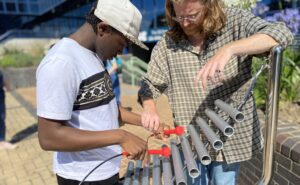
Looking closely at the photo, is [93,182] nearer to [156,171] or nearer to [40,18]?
[156,171]

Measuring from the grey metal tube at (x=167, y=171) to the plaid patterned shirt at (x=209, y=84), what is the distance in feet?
1.69

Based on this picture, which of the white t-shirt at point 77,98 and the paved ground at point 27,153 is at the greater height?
the white t-shirt at point 77,98

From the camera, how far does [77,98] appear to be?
1.56 m

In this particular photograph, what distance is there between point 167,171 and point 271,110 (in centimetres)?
54

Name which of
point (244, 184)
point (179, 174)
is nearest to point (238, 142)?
point (179, 174)

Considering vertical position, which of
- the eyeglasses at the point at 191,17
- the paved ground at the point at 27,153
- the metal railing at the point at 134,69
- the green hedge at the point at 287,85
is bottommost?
the metal railing at the point at 134,69

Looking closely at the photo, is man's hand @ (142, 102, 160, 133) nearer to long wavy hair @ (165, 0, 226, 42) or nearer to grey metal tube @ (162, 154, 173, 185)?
grey metal tube @ (162, 154, 173, 185)

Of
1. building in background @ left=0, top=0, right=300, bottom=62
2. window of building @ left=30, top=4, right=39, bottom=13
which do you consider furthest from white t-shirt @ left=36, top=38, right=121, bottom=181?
window of building @ left=30, top=4, right=39, bottom=13

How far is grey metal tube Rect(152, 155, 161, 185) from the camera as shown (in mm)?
1355

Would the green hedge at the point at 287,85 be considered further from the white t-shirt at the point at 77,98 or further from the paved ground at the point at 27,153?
the white t-shirt at the point at 77,98

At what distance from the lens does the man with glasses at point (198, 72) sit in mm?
1825

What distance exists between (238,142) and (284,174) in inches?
40.1

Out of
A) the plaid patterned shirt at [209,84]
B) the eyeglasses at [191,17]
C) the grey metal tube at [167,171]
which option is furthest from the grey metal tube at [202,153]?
the eyeglasses at [191,17]

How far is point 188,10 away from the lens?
5.77 ft
